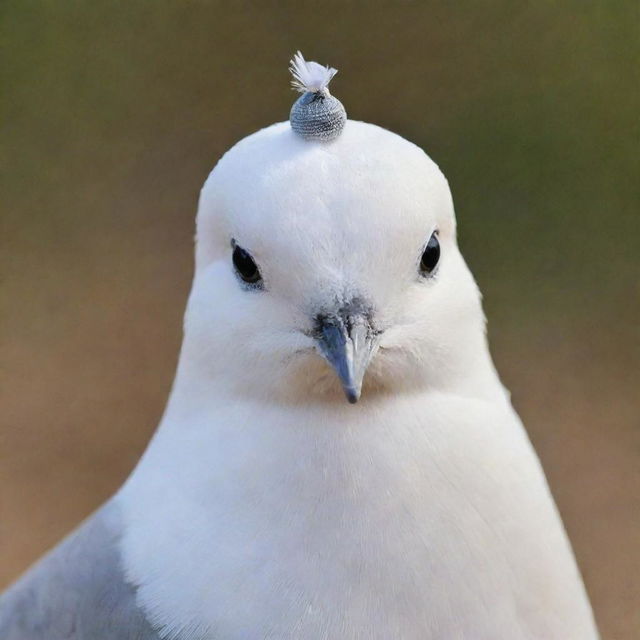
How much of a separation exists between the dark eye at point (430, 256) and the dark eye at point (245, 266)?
18 cm

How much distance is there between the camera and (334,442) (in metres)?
1.24

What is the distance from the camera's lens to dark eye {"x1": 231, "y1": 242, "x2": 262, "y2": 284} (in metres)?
1.22

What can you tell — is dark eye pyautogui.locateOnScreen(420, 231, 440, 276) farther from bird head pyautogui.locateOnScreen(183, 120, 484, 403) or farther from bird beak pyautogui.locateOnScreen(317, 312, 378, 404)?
bird beak pyautogui.locateOnScreen(317, 312, 378, 404)

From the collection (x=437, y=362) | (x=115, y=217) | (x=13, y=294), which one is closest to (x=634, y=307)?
(x=115, y=217)

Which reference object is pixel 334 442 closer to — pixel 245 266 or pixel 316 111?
pixel 245 266

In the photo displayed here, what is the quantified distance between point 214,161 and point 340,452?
5.93 ft

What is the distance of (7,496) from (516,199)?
1.50m

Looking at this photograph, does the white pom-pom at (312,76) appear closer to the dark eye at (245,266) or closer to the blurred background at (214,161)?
the dark eye at (245,266)

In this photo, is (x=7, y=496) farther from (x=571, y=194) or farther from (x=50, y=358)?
(x=571, y=194)

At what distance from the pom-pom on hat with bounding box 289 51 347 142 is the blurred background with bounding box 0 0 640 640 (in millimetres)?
1439

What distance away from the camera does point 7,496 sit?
2.86 m

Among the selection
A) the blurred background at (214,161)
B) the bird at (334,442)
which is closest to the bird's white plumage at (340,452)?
the bird at (334,442)

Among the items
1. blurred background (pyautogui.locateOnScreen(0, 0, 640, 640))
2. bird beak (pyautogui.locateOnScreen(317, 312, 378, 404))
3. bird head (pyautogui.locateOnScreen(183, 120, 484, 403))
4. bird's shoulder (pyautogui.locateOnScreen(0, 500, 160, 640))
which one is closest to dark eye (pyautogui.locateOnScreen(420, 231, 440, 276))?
bird head (pyautogui.locateOnScreen(183, 120, 484, 403))

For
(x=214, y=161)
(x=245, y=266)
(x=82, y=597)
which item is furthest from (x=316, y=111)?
(x=214, y=161)
